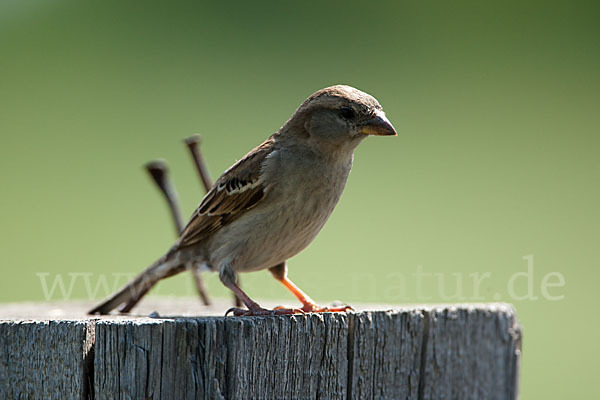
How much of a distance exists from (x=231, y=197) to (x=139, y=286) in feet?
2.58

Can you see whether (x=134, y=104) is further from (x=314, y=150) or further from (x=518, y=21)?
(x=314, y=150)

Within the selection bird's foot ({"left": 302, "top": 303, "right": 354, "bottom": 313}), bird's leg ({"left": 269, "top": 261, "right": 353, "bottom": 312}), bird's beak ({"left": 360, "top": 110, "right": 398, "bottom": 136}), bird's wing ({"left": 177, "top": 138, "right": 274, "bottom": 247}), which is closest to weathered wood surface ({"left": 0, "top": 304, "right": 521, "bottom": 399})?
bird's foot ({"left": 302, "top": 303, "right": 354, "bottom": 313})

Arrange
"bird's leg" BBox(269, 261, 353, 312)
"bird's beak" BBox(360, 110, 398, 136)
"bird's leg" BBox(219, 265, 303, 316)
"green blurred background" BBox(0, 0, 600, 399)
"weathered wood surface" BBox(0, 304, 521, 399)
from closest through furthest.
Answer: "weathered wood surface" BBox(0, 304, 521, 399)
"bird's leg" BBox(219, 265, 303, 316)
"bird's beak" BBox(360, 110, 398, 136)
"bird's leg" BBox(269, 261, 353, 312)
"green blurred background" BBox(0, 0, 600, 399)

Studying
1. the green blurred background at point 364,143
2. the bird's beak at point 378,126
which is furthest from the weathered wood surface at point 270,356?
the green blurred background at point 364,143

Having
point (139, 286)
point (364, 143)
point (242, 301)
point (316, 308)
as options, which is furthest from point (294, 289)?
point (364, 143)

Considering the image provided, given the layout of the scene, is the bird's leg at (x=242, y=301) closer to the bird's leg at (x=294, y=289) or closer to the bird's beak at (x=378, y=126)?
the bird's leg at (x=294, y=289)

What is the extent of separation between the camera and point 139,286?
456cm

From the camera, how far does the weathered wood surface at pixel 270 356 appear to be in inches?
117

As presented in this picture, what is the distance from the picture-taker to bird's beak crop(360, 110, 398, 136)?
13.7 ft

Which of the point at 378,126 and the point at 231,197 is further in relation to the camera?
the point at 231,197

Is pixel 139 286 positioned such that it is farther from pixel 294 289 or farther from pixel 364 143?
pixel 364 143

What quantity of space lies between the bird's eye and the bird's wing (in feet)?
1.47

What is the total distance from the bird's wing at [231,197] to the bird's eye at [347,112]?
450mm

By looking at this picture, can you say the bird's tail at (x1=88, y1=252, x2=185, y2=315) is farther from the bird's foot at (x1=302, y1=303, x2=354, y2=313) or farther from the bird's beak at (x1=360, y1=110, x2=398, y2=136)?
the bird's beak at (x1=360, y1=110, x2=398, y2=136)
